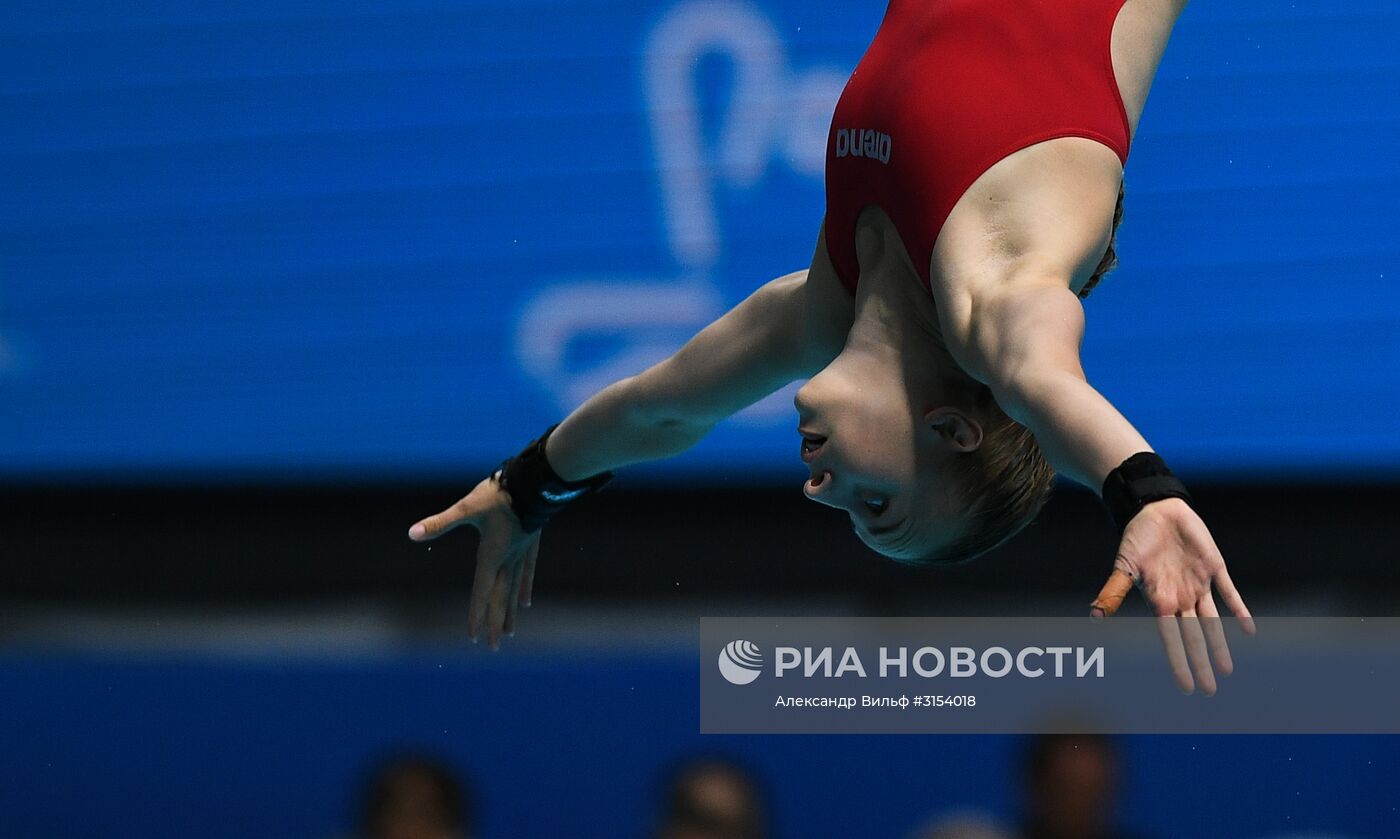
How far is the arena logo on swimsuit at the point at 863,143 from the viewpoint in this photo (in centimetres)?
150

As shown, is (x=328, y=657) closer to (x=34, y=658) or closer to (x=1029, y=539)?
(x=34, y=658)

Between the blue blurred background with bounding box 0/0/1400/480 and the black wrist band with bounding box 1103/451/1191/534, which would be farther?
the blue blurred background with bounding box 0/0/1400/480

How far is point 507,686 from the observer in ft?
8.38

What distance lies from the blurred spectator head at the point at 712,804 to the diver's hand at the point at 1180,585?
1035mm

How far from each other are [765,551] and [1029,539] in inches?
19.2

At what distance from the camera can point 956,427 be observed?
1.43 m

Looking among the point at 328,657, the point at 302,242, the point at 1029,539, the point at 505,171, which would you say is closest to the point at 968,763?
the point at 1029,539

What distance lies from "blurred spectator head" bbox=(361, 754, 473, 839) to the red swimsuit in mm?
978

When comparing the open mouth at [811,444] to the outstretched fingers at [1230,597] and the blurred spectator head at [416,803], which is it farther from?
the blurred spectator head at [416,803]

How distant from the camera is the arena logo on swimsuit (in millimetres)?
1498

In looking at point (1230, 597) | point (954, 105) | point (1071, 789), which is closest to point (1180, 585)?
point (1230, 597)

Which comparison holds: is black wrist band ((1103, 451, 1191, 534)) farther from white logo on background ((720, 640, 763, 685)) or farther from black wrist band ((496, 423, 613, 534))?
white logo on background ((720, 640, 763, 685))

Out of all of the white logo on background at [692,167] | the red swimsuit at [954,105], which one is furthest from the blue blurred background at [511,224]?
the red swimsuit at [954,105]

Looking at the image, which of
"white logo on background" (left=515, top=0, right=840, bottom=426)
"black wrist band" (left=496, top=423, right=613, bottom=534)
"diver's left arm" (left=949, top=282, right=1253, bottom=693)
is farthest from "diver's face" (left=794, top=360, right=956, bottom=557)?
"white logo on background" (left=515, top=0, right=840, bottom=426)
